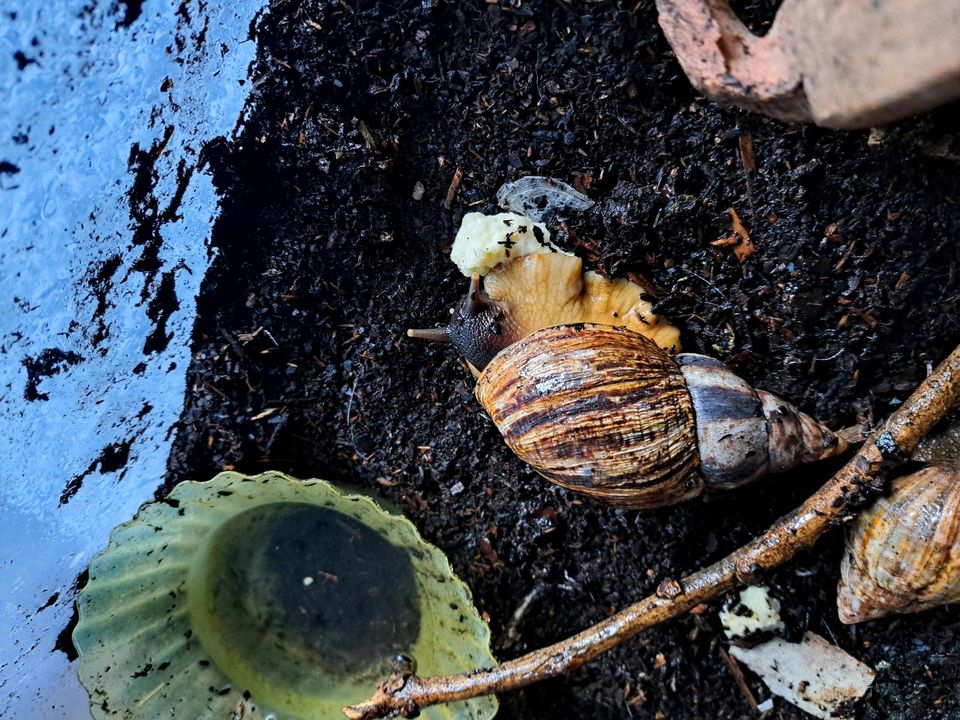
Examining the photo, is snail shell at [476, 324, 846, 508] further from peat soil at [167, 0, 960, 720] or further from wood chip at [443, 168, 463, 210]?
wood chip at [443, 168, 463, 210]

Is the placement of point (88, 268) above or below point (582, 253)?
above

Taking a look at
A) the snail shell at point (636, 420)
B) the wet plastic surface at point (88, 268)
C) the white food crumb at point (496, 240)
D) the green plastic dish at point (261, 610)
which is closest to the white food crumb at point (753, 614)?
the snail shell at point (636, 420)

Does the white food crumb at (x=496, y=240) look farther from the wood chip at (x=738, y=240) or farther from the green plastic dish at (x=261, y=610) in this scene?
the green plastic dish at (x=261, y=610)

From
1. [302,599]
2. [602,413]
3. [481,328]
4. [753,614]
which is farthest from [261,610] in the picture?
[753,614]

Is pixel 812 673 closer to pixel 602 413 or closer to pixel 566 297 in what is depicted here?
pixel 602 413

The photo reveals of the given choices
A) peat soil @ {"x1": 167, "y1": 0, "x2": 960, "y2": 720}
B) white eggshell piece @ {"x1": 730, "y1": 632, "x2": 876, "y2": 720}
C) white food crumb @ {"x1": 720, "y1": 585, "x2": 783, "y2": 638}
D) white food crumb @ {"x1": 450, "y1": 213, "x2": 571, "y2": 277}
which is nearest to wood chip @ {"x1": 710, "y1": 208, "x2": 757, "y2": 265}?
peat soil @ {"x1": 167, "y1": 0, "x2": 960, "y2": 720}
